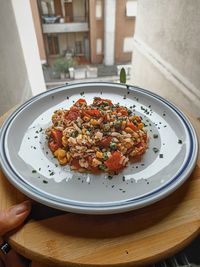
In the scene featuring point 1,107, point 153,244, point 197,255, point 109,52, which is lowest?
point 109,52

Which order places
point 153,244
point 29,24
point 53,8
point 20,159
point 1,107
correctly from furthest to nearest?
point 53,8 < point 29,24 < point 1,107 < point 20,159 < point 153,244

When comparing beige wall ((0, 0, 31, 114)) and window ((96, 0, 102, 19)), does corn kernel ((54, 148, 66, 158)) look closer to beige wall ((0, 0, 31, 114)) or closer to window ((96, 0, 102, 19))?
beige wall ((0, 0, 31, 114))

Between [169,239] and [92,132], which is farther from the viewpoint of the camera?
[92,132]

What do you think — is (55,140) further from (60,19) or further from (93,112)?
(60,19)

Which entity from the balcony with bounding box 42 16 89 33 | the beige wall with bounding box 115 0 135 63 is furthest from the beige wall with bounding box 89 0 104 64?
the beige wall with bounding box 115 0 135 63

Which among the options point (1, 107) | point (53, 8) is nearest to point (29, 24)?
point (1, 107)

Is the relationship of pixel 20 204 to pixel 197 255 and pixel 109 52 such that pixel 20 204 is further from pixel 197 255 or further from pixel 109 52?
pixel 109 52

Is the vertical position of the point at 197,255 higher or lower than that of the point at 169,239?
lower
